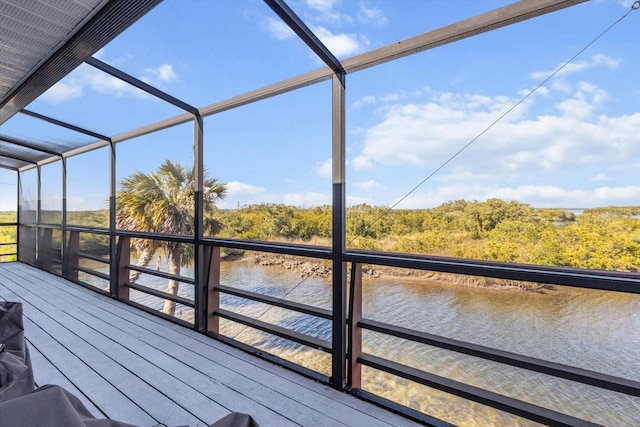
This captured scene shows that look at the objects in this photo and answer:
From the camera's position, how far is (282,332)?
260 cm

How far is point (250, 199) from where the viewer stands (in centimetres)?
773

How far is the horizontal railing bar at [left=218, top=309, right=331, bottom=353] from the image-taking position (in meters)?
2.36

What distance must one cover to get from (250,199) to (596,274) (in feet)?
22.8

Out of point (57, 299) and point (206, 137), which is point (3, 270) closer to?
point (57, 299)

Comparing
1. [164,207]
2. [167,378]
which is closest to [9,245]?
[164,207]

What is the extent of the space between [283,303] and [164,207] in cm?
631

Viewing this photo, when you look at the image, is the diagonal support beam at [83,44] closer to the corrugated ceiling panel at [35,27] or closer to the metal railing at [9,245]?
the corrugated ceiling panel at [35,27]

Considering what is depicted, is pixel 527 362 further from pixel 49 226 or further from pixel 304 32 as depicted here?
pixel 49 226

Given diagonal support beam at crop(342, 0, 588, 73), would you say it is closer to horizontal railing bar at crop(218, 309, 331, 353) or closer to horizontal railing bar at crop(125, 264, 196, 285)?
horizontal railing bar at crop(218, 309, 331, 353)

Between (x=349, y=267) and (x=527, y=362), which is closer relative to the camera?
(x=527, y=362)

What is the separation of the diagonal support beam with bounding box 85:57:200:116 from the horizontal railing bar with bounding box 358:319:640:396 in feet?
8.51

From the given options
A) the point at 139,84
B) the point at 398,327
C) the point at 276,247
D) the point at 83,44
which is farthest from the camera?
the point at 139,84

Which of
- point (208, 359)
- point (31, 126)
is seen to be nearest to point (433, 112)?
point (208, 359)

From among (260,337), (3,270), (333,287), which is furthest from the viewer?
(3,270)
